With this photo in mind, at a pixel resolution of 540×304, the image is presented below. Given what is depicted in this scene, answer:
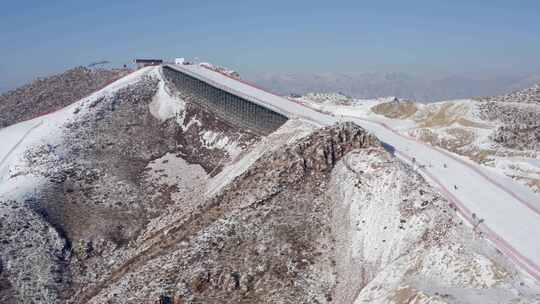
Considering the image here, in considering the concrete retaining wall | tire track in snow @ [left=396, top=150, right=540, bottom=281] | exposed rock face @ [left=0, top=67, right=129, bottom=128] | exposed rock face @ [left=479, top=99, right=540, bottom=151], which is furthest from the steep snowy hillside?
exposed rock face @ [left=0, top=67, right=129, bottom=128]

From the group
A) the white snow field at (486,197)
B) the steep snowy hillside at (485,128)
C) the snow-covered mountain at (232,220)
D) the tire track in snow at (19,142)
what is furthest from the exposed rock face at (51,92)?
the steep snowy hillside at (485,128)

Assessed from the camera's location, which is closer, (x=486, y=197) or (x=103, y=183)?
(x=486, y=197)

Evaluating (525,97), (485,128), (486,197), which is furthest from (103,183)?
(525,97)

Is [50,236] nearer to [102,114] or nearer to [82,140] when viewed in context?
[82,140]

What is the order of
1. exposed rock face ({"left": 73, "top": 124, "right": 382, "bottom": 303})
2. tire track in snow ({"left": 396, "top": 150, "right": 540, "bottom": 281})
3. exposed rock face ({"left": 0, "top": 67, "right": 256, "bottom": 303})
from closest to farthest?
tire track in snow ({"left": 396, "top": 150, "right": 540, "bottom": 281}), exposed rock face ({"left": 73, "top": 124, "right": 382, "bottom": 303}), exposed rock face ({"left": 0, "top": 67, "right": 256, "bottom": 303})

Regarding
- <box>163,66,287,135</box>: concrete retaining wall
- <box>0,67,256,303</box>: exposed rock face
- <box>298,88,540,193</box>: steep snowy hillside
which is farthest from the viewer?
<box>163,66,287,135</box>: concrete retaining wall

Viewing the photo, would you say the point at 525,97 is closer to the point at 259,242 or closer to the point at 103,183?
the point at 259,242

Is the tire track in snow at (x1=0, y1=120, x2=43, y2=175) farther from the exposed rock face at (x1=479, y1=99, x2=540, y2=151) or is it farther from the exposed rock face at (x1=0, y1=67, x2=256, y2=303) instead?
the exposed rock face at (x1=479, y1=99, x2=540, y2=151)
